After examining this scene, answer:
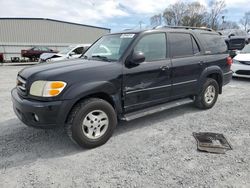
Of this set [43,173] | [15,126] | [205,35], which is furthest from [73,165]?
[205,35]

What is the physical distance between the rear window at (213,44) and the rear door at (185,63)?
0.34 m

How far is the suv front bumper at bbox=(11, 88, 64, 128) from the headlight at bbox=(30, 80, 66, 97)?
123 mm

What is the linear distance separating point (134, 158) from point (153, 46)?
6.80 feet

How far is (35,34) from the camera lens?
98.4ft

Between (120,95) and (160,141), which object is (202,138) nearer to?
(160,141)

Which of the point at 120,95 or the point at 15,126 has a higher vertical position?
the point at 120,95

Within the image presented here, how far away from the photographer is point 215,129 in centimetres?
420

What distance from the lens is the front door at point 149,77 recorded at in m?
3.81

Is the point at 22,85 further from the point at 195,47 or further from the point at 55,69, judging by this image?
the point at 195,47

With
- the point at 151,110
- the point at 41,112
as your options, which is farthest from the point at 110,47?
the point at 41,112

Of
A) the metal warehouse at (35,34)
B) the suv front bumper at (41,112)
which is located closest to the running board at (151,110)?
the suv front bumper at (41,112)

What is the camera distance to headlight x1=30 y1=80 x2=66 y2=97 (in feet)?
10.2

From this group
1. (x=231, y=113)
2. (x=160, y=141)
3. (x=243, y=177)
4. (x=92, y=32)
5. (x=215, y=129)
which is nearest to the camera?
(x=243, y=177)

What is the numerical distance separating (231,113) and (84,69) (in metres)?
3.51
